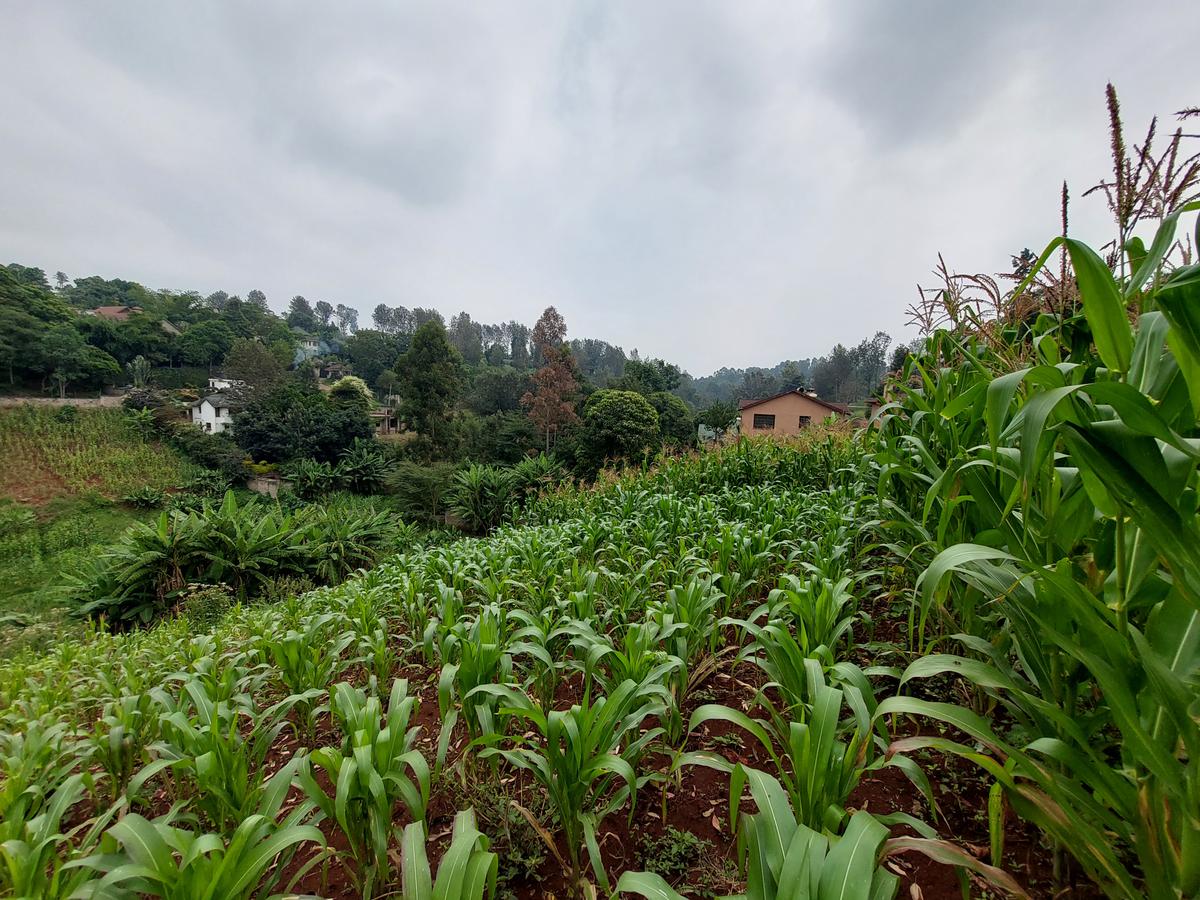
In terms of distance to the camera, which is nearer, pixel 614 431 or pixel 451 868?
pixel 451 868

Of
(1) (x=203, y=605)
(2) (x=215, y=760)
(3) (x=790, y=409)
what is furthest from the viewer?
(3) (x=790, y=409)

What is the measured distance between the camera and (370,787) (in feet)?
3.66

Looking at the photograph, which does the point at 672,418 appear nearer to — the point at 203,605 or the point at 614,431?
the point at 614,431

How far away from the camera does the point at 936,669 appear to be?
0.96m

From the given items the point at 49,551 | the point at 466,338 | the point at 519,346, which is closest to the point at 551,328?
the point at 49,551

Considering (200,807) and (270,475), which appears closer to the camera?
(200,807)

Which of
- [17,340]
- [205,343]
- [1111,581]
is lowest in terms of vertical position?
[1111,581]

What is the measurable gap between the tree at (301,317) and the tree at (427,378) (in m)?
67.3

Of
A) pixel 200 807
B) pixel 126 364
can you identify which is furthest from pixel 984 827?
pixel 126 364

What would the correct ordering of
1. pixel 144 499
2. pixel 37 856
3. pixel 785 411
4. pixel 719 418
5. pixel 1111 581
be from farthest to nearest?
pixel 719 418
pixel 785 411
pixel 144 499
pixel 37 856
pixel 1111 581

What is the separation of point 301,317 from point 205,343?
4435 centimetres

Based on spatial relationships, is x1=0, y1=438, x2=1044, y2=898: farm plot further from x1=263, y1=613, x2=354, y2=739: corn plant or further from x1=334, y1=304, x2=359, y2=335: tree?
x1=334, y1=304, x2=359, y2=335: tree

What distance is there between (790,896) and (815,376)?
2414 inches

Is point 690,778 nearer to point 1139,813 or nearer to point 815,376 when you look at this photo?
point 1139,813
